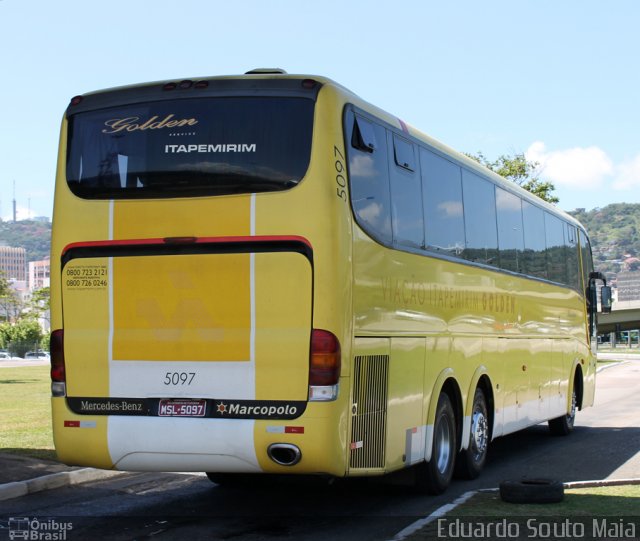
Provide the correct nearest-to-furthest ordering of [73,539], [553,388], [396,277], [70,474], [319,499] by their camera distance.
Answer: [73,539] < [396,277] < [319,499] < [70,474] < [553,388]

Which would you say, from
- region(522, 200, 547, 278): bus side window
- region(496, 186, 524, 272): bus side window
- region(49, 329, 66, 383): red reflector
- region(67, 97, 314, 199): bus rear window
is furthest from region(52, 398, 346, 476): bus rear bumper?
region(522, 200, 547, 278): bus side window

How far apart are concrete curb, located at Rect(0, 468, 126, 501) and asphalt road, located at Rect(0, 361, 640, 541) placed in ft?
0.50

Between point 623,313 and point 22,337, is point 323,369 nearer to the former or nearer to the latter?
point 623,313

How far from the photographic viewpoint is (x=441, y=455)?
11.4 meters

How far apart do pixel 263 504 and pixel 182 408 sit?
2231 millimetres

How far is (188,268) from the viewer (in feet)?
29.2

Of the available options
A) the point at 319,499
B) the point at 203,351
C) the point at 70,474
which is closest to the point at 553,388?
the point at 319,499

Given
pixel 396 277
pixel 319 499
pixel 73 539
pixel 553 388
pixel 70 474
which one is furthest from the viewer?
pixel 553 388

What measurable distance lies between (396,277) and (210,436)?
8.24 feet

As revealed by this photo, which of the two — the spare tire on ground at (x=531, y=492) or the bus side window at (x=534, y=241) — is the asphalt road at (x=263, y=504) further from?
the bus side window at (x=534, y=241)

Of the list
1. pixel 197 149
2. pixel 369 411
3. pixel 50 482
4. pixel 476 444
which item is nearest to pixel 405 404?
pixel 369 411

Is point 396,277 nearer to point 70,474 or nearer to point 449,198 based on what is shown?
point 449,198

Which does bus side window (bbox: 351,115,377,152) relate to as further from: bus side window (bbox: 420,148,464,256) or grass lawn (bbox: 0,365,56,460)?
grass lawn (bbox: 0,365,56,460)

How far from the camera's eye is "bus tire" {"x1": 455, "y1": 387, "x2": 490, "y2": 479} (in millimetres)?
12383
